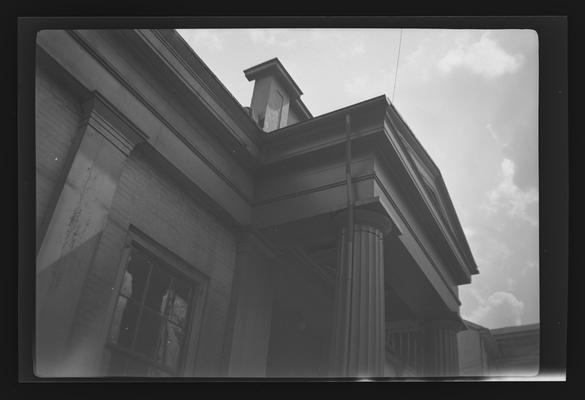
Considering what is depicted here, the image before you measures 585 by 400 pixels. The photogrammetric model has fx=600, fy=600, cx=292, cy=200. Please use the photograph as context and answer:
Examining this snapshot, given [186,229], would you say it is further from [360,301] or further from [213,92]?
[360,301]

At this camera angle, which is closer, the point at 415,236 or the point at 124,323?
the point at 124,323

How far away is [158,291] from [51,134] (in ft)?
5.85

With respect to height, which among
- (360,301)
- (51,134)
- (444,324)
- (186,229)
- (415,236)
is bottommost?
(360,301)

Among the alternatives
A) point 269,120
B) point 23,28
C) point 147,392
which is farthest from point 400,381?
point 269,120

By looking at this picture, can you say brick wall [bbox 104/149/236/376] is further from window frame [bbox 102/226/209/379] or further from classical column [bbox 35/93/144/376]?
classical column [bbox 35/93/144/376]

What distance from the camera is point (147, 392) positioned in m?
4.35

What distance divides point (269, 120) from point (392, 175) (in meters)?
2.60

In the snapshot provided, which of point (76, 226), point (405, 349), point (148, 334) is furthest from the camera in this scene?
point (405, 349)

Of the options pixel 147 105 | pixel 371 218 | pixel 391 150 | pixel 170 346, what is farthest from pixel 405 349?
pixel 147 105

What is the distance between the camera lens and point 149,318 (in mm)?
5477

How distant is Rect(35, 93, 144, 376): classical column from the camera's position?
4.48 metres

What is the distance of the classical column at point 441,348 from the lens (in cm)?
636

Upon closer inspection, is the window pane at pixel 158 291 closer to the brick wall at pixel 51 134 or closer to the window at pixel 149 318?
the window at pixel 149 318

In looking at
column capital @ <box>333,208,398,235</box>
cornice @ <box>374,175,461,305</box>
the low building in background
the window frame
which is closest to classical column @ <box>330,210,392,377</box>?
column capital @ <box>333,208,398,235</box>
